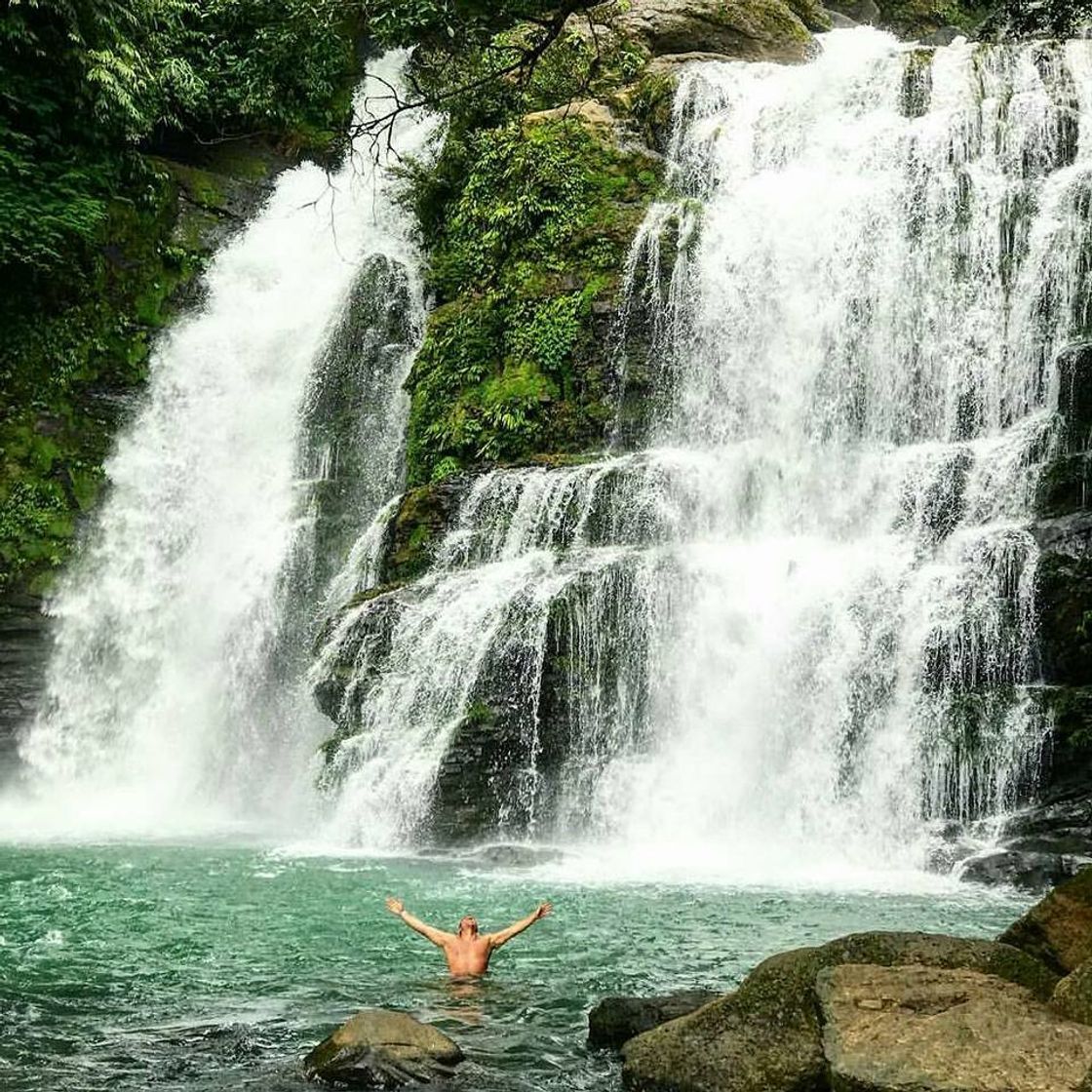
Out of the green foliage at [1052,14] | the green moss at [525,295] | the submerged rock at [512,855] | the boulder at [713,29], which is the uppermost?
the boulder at [713,29]

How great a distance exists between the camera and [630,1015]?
7.20m

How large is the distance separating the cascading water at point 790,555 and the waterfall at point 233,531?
9.11ft

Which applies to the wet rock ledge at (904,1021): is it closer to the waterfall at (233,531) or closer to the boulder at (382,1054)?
the boulder at (382,1054)

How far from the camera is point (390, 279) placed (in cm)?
2473

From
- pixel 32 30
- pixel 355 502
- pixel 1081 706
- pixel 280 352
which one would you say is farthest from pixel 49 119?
pixel 1081 706

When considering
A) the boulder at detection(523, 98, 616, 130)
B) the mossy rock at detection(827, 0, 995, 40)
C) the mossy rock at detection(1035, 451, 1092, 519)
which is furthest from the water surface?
the mossy rock at detection(827, 0, 995, 40)

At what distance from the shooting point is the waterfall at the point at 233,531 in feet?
63.6

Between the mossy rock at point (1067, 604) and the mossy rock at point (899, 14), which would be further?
the mossy rock at point (899, 14)

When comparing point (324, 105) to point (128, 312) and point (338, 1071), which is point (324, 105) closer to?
point (128, 312)

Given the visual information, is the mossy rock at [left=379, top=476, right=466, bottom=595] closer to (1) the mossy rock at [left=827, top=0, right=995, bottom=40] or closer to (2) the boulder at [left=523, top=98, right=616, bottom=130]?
(2) the boulder at [left=523, top=98, right=616, bottom=130]

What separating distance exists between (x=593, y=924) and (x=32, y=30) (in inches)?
786

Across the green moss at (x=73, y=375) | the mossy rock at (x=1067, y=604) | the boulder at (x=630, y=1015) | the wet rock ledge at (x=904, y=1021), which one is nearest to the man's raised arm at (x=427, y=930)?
the boulder at (x=630, y=1015)

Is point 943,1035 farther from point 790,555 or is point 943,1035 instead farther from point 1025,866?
point 790,555

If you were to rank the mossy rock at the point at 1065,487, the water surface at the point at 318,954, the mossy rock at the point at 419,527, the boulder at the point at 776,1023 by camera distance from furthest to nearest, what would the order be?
the mossy rock at the point at 419,527
the mossy rock at the point at 1065,487
the water surface at the point at 318,954
the boulder at the point at 776,1023
